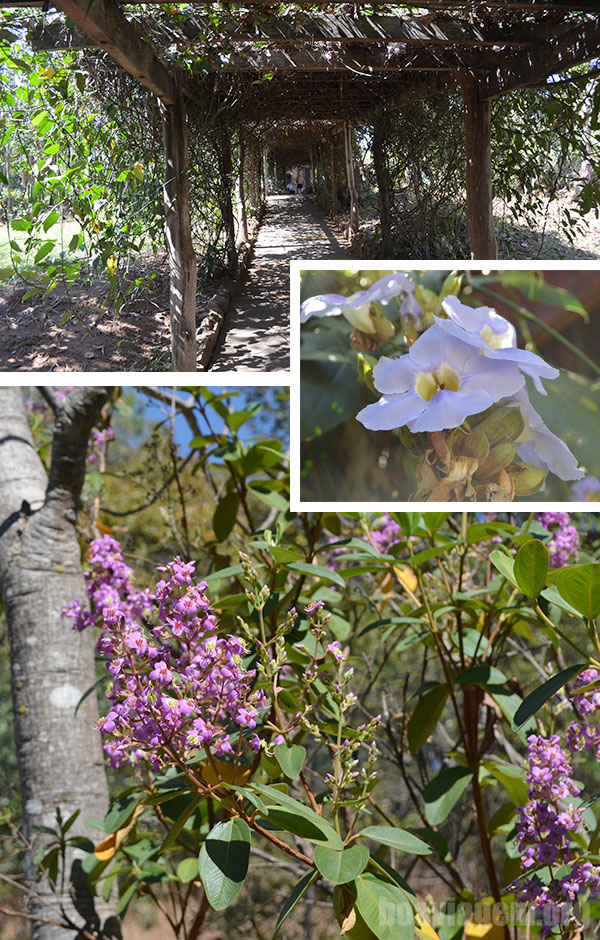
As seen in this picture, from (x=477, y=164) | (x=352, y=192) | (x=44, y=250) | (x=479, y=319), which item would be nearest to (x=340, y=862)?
(x=479, y=319)

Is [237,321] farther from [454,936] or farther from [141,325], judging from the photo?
[454,936]

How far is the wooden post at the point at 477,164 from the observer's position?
125 inches

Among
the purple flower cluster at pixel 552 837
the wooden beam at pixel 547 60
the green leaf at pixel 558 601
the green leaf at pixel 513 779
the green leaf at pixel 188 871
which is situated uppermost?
the wooden beam at pixel 547 60

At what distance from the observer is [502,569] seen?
2.32 ft

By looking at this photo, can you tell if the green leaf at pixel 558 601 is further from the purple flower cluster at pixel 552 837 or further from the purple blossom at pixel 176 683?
the purple blossom at pixel 176 683

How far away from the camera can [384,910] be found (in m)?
0.56

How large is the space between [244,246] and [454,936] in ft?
21.9

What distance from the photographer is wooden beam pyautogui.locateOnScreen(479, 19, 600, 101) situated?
240cm

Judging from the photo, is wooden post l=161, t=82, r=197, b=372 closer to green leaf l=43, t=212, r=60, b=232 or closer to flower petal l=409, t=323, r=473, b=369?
green leaf l=43, t=212, r=60, b=232

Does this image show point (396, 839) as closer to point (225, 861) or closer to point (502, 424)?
point (225, 861)

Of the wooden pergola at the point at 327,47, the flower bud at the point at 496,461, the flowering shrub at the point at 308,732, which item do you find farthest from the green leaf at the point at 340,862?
the wooden pergola at the point at 327,47

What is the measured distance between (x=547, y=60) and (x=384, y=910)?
2.80m

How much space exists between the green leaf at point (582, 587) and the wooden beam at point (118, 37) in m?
1.61

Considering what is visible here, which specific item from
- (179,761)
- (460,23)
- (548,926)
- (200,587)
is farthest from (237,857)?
(460,23)
